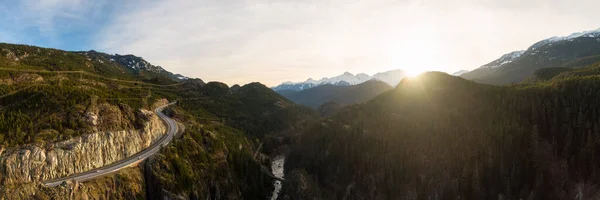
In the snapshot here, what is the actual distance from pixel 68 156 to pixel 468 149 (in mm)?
118151

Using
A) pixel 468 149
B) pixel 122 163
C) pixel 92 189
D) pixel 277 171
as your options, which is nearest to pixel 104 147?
pixel 122 163

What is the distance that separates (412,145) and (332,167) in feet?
113

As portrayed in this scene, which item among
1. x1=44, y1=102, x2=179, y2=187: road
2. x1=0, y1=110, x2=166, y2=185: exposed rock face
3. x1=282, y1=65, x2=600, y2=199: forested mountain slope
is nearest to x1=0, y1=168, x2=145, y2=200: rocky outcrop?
x1=44, y1=102, x2=179, y2=187: road

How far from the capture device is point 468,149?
113 metres

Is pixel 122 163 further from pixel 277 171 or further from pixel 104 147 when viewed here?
pixel 277 171

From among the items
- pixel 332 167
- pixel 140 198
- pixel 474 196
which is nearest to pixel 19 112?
pixel 140 198

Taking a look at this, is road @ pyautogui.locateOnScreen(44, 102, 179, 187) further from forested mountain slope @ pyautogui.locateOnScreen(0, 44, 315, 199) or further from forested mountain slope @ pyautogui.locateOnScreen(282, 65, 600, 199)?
forested mountain slope @ pyautogui.locateOnScreen(282, 65, 600, 199)

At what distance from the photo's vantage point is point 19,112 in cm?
6669

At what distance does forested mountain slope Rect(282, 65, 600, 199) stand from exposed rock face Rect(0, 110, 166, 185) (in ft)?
189

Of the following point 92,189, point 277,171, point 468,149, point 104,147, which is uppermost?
point 104,147

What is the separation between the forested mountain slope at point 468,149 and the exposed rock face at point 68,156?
57.7 meters

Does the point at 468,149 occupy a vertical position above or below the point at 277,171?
above

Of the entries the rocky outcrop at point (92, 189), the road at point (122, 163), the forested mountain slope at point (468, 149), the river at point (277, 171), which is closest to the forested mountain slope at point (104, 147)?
the rocky outcrop at point (92, 189)

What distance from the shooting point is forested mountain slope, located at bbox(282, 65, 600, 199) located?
98125 mm
